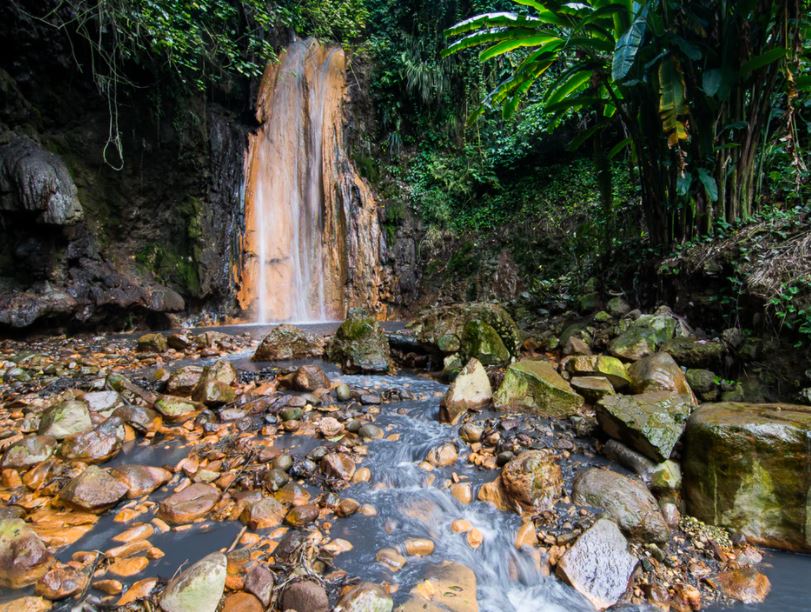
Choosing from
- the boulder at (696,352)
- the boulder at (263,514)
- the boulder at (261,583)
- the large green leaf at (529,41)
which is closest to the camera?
the boulder at (261,583)

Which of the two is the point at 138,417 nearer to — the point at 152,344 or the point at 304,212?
the point at 152,344

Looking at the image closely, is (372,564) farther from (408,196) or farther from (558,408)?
(408,196)

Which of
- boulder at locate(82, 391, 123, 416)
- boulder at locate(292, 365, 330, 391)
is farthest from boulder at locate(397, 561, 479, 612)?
boulder at locate(82, 391, 123, 416)

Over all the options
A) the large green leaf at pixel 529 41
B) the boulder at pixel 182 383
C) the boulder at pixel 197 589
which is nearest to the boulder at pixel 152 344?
the boulder at pixel 182 383

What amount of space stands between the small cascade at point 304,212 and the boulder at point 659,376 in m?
8.06

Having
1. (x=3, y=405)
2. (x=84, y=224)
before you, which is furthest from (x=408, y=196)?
(x=3, y=405)

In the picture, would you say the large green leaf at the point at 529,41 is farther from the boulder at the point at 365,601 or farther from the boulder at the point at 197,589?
the boulder at the point at 197,589

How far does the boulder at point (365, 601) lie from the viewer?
5.32 ft

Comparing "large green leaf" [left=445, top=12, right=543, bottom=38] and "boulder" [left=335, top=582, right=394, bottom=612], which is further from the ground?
"large green leaf" [left=445, top=12, right=543, bottom=38]

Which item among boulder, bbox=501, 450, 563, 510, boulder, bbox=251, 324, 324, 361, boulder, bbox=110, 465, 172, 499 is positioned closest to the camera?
boulder, bbox=501, 450, 563, 510

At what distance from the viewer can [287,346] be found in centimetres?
560

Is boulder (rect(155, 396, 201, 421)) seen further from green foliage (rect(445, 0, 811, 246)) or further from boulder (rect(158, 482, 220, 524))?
green foliage (rect(445, 0, 811, 246))

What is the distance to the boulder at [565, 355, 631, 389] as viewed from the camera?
334 centimetres

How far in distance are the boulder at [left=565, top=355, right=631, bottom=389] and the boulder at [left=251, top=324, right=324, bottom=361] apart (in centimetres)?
348
